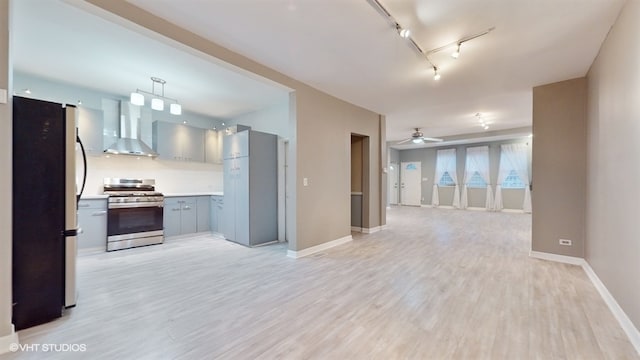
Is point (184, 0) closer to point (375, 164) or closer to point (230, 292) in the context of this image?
point (230, 292)

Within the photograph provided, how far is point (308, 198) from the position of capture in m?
4.27

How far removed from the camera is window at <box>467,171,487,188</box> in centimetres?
994

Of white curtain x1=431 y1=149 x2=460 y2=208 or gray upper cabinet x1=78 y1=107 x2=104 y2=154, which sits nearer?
gray upper cabinet x1=78 y1=107 x2=104 y2=154

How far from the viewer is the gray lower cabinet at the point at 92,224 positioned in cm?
421

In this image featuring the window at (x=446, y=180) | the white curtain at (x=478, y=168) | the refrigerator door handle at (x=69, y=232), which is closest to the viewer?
the refrigerator door handle at (x=69, y=232)

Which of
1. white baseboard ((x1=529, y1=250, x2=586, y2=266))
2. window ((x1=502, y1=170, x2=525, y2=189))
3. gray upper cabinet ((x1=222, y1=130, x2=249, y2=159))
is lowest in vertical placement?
white baseboard ((x1=529, y1=250, x2=586, y2=266))

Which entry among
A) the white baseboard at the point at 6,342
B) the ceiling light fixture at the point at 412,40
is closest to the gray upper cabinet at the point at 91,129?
the white baseboard at the point at 6,342

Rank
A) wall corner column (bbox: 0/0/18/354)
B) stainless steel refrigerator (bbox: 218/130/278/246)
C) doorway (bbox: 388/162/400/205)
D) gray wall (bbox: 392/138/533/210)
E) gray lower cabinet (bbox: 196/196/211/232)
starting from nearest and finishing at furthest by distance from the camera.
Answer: wall corner column (bbox: 0/0/18/354)
stainless steel refrigerator (bbox: 218/130/278/246)
gray lower cabinet (bbox: 196/196/211/232)
gray wall (bbox: 392/138/533/210)
doorway (bbox: 388/162/400/205)

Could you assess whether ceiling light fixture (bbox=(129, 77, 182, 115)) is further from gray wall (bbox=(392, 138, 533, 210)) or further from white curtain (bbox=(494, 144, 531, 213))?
white curtain (bbox=(494, 144, 531, 213))

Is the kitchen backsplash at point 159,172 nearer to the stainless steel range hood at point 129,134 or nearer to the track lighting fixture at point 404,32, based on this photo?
the stainless steel range hood at point 129,134

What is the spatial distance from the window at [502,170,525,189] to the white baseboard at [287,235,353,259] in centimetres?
757

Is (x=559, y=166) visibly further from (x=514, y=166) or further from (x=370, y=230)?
(x=514, y=166)

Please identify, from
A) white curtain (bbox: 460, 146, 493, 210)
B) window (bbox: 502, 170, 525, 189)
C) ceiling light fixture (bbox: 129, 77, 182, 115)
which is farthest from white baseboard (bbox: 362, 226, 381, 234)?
window (bbox: 502, 170, 525, 189)

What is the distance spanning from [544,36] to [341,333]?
3648 millimetres
